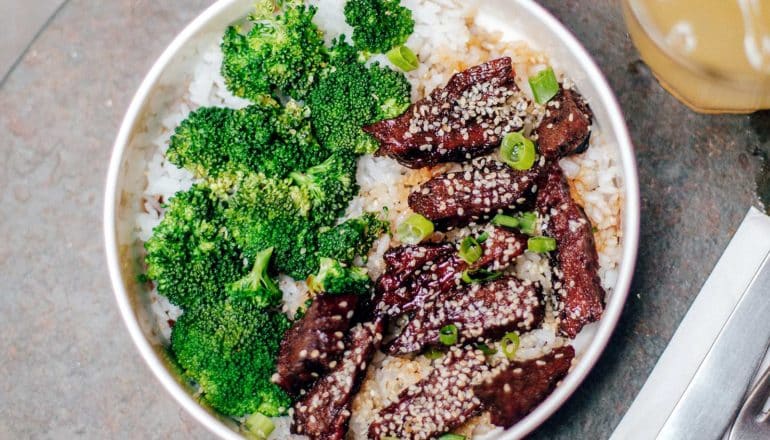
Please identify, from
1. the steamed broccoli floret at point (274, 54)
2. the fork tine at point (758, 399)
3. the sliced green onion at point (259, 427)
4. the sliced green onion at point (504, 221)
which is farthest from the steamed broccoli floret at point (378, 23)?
the fork tine at point (758, 399)

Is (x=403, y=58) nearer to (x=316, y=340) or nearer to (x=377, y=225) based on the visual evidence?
(x=377, y=225)

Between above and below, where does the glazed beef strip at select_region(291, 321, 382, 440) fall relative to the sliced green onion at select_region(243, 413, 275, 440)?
above

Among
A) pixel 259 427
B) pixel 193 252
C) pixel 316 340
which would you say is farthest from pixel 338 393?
pixel 193 252

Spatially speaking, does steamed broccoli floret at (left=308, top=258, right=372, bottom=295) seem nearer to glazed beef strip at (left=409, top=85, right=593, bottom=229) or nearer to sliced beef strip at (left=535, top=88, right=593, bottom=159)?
glazed beef strip at (left=409, top=85, right=593, bottom=229)

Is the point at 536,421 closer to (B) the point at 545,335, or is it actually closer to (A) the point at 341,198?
(B) the point at 545,335

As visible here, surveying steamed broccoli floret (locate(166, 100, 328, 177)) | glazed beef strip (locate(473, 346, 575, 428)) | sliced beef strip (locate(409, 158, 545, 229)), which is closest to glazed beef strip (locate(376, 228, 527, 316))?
sliced beef strip (locate(409, 158, 545, 229))
